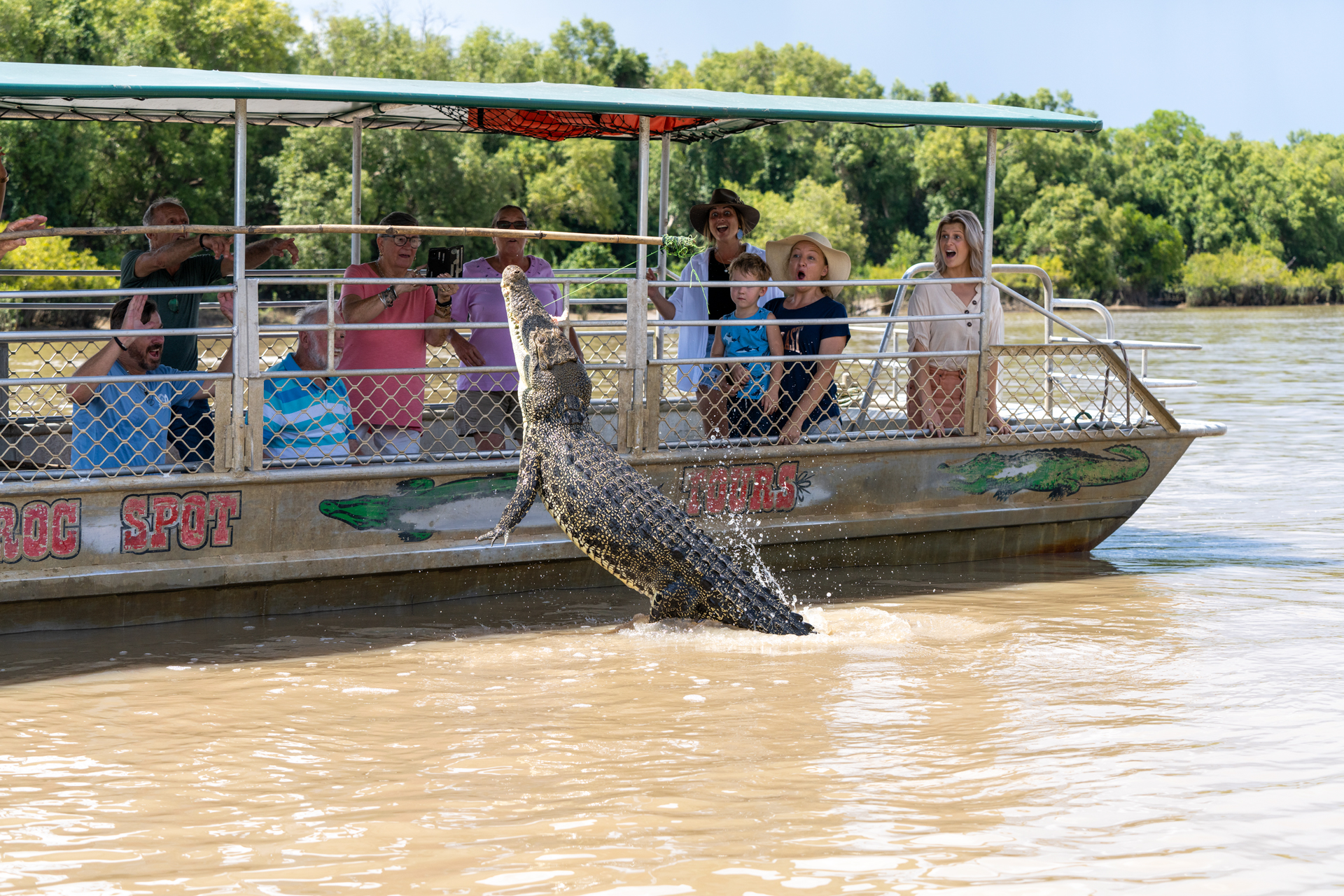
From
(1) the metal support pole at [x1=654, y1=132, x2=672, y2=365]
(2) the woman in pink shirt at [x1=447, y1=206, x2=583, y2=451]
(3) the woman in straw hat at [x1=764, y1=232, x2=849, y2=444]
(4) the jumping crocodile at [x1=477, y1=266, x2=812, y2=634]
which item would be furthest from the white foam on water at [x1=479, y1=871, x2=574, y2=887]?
Result: (1) the metal support pole at [x1=654, y1=132, x2=672, y2=365]

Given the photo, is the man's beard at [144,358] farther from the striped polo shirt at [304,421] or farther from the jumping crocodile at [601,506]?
the jumping crocodile at [601,506]

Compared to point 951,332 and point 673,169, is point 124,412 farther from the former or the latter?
point 673,169

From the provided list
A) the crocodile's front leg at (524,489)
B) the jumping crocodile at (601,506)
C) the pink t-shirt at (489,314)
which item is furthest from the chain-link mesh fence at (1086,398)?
the crocodile's front leg at (524,489)

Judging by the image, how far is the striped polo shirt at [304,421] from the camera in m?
6.14

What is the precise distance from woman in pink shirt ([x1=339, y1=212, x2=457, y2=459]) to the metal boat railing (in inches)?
3.0

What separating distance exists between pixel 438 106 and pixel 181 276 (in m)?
1.65

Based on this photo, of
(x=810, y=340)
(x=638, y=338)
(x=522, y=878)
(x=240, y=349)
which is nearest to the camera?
(x=522, y=878)

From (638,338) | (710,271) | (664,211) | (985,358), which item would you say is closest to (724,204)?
(710,271)

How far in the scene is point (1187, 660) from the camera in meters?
6.09

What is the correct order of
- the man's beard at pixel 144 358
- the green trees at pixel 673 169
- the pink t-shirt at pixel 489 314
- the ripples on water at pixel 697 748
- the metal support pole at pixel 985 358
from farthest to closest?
the green trees at pixel 673 169 < the metal support pole at pixel 985 358 < the pink t-shirt at pixel 489 314 < the man's beard at pixel 144 358 < the ripples on water at pixel 697 748

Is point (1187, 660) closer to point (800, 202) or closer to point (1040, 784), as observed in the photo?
point (1040, 784)

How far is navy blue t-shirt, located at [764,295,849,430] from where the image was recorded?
23.8 feet

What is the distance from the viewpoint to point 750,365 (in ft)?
23.7

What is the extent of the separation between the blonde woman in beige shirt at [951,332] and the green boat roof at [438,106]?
729mm
